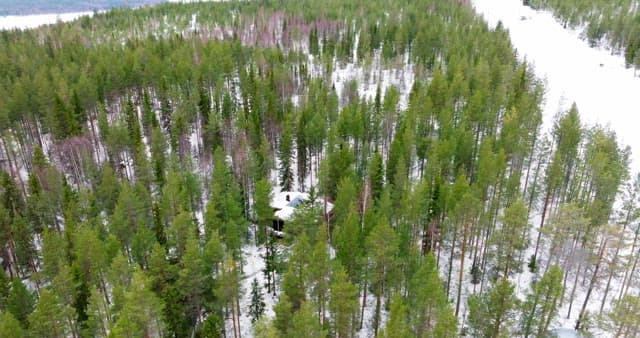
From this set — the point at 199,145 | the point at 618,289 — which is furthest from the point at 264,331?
the point at 199,145

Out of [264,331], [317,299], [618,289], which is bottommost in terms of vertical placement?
[618,289]

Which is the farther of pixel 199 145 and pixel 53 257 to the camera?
pixel 199 145

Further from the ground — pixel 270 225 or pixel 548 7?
pixel 548 7

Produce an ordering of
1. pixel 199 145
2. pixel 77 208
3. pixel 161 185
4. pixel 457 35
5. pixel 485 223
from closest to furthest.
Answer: pixel 485 223
pixel 77 208
pixel 161 185
pixel 199 145
pixel 457 35

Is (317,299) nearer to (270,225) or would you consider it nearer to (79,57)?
(270,225)

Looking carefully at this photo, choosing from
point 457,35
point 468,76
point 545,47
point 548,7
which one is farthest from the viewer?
point 548,7

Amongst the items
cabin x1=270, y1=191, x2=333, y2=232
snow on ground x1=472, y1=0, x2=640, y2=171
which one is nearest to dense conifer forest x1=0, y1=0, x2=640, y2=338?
cabin x1=270, y1=191, x2=333, y2=232

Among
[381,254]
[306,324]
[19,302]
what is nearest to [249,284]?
[381,254]
